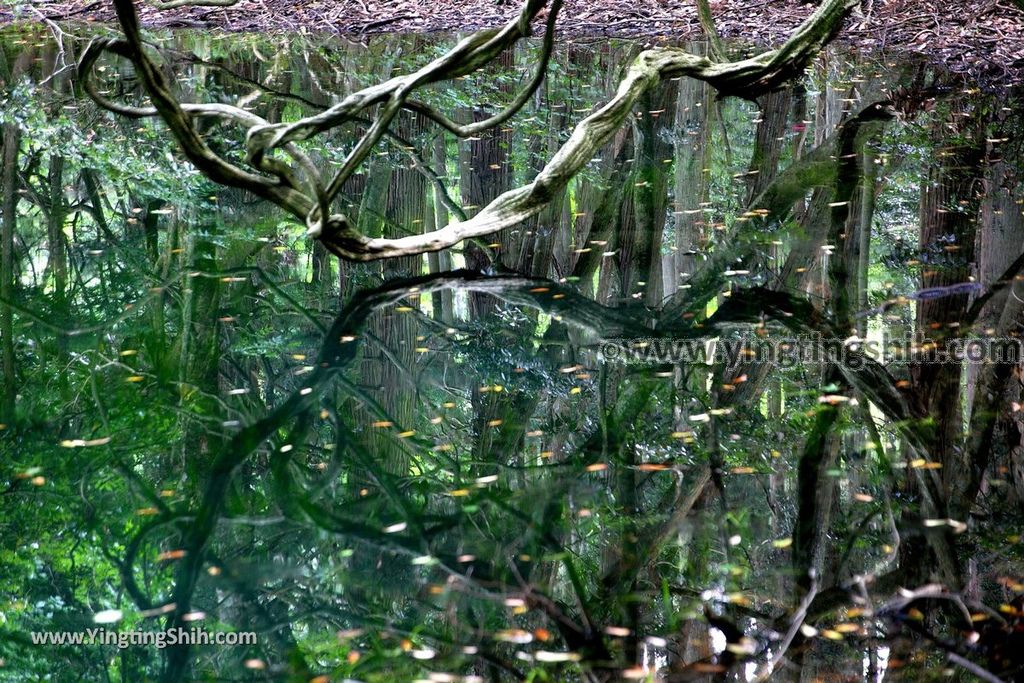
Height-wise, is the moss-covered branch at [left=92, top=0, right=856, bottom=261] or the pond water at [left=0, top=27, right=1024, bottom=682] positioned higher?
the moss-covered branch at [left=92, top=0, right=856, bottom=261]

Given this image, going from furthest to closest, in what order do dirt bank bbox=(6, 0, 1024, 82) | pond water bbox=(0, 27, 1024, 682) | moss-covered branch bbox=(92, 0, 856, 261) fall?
dirt bank bbox=(6, 0, 1024, 82) < moss-covered branch bbox=(92, 0, 856, 261) < pond water bbox=(0, 27, 1024, 682)

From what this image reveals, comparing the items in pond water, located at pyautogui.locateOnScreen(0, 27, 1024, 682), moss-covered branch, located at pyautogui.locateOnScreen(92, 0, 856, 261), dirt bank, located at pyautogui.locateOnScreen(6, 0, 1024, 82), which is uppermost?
dirt bank, located at pyautogui.locateOnScreen(6, 0, 1024, 82)

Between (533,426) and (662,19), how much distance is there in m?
11.4

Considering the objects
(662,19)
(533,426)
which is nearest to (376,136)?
(533,426)

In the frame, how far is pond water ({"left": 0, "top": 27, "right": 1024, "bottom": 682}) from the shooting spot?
122 inches

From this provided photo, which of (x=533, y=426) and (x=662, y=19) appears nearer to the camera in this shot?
(x=533, y=426)

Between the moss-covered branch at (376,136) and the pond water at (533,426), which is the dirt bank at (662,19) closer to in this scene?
the pond water at (533,426)

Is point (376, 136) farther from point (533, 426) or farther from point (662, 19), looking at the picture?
point (662, 19)

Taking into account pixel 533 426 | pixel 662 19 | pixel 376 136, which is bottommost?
pixel 533 426

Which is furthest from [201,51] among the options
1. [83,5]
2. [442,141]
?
[442,141]

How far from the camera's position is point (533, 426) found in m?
4.45

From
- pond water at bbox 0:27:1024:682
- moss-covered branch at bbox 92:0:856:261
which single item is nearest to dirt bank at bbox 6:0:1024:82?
pond water at bbox 0:27:1024:682

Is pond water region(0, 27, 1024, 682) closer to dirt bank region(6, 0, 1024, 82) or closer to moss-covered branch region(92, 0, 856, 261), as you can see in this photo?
moss-covered branch region(92, 0, 856, 261)

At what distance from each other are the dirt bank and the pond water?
14.2 ft
